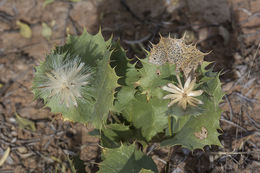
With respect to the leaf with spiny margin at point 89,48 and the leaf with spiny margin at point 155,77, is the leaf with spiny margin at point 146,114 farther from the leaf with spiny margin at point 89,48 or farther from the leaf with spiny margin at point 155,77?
the leaf with spiny margin at point 89,48

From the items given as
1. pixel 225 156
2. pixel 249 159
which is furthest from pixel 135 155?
pixel 249 159

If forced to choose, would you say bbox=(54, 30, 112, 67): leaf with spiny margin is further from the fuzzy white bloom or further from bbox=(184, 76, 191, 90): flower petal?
bbox=(184, 76, 191, 90): flower petal

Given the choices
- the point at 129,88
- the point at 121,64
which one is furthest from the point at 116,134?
the point at 121,64

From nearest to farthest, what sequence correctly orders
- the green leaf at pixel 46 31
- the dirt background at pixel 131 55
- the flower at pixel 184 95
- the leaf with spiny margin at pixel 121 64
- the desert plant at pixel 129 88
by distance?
1. the flower at pixel 184 95
2. the desert plant at pixel 129 88
3. the leaf with spiny margin at pixel 121 64
4. the dirt background at pixel 131 55
5. the green leaf at pixel 46 31

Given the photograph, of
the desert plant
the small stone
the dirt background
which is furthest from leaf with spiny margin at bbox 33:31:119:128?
the small stone

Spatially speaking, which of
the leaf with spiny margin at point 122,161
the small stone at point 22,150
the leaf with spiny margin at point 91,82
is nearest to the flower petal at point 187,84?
the leaf with spiny margin at point 91,82

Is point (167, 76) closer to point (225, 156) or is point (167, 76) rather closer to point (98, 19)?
point (225, 156)

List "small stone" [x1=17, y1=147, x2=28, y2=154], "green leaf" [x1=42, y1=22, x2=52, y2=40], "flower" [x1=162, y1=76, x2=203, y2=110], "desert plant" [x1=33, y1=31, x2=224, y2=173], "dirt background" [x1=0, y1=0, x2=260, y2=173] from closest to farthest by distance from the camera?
"flower" [x1=162, y1=76, x2=203, y2=110] → "desert plant" [x1=33, y1=31, x2=224, y2=173] → "dirt background" [x1=0, y1=0, x2=260, y2=173] → "small stone" [x1=17, y1=147, x2=28, y2=154] → "green leaf" [x1=42, y1=22, x2=52, y2=40]
